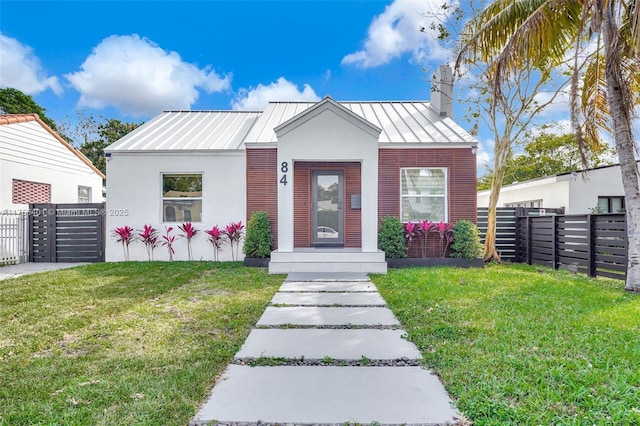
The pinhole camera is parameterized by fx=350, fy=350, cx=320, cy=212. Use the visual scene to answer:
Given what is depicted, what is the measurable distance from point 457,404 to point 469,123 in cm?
1062

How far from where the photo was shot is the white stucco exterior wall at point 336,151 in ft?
27.7

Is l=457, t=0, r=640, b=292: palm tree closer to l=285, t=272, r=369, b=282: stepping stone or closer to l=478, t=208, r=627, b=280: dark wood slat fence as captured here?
l=478, t=208, r=627, b=280: dark wood slat fence

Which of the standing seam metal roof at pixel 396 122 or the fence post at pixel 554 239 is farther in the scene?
the standing seam metal roof at pixel 396 122

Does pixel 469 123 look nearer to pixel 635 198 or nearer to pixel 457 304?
pixel 635 198

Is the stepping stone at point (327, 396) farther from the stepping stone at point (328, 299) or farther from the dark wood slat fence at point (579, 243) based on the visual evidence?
the dark wood slat fence at point (579, 243)

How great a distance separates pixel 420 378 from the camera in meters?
2.81

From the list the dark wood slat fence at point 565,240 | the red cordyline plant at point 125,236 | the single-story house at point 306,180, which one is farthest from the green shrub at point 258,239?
the dark wood slat fence at point 565,240

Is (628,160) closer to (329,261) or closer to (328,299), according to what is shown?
(328,299)

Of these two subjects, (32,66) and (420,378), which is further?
(32,66)

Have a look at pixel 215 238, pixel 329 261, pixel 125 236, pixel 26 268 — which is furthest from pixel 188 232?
pixel 329 261

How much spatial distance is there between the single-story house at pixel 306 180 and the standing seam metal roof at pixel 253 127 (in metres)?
0.06

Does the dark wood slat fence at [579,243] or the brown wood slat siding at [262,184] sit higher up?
the brown wood slat siding at [262,184]

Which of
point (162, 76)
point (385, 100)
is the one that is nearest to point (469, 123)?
point (385, 100)

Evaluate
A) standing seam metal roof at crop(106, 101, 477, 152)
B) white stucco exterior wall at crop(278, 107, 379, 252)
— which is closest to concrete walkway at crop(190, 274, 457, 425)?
white stucco exterior wall at crop(278, 107, 379, 252)
